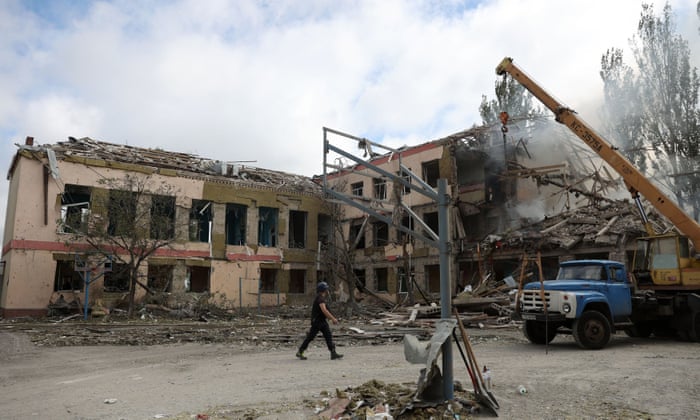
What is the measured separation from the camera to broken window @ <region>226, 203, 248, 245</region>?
3322 centimetres

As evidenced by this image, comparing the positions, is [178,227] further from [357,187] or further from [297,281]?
[357,187]

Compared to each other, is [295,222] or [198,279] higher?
[295,222]

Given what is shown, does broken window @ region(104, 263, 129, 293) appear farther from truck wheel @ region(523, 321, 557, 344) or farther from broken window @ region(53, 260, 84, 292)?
truck wheel @ region(523, 321, 557, 344)

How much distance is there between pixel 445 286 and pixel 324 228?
103ft

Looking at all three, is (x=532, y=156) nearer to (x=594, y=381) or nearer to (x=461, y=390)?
(x=594, y=381)

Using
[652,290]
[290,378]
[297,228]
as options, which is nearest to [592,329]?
[652,290]

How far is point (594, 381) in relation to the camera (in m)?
8.23

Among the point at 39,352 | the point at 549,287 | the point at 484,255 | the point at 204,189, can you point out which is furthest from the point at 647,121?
the point at 39,352

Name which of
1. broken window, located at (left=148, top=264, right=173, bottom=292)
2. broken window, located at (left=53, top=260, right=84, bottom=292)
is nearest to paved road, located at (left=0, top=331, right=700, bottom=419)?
broken window, located at (left=53, top=260, right=84, bottom=292)

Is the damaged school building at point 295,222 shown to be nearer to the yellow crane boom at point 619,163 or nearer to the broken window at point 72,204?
the broken window at point 72,204

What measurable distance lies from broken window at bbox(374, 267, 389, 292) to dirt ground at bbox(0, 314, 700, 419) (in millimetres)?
16653

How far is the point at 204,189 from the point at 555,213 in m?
20.9

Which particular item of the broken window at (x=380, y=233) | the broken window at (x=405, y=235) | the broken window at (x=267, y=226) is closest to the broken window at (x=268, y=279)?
the broken window at (x=267, y=226)

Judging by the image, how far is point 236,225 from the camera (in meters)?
33.8
